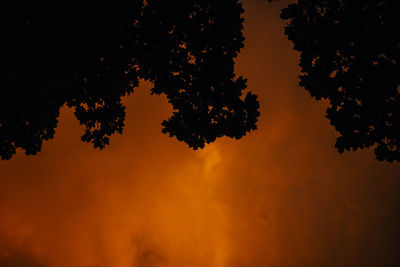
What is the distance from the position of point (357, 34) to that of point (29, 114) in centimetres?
1175

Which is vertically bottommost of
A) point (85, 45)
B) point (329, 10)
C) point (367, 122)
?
point (367, 122)

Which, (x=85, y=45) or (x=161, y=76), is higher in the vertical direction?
(x=161, y=76)

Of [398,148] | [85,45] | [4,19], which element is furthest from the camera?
[398,148]

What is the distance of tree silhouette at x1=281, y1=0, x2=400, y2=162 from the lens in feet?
36.5

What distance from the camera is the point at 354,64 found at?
11719 mm

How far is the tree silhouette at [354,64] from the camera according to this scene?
36.5 ft

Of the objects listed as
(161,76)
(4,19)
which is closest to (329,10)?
(161,76)

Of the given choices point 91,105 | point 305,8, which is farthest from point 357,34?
point 91,105

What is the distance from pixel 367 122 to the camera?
11570 mm

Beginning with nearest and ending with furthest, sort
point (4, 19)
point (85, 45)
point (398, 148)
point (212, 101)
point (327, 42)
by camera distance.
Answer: point (4, 19) → point (85, 45) → point (398, 148) → point (327, 42) → point (212, 101)

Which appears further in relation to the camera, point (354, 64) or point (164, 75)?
point (164, 75)

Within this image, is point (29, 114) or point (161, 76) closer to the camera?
point (29, 114)

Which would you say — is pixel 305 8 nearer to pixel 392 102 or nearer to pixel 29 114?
pixel 392 102

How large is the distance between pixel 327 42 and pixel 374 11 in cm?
179
